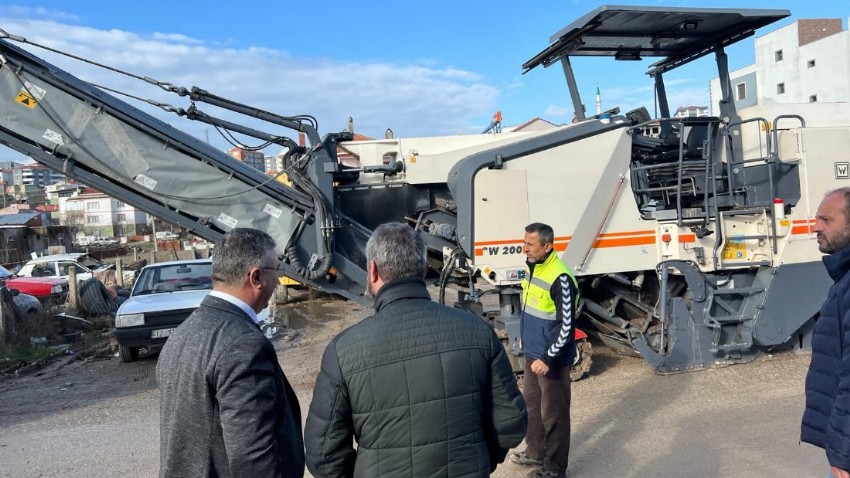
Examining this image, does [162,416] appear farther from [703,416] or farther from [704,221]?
[704,221]

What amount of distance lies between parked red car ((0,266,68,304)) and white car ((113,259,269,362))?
541 centimetres

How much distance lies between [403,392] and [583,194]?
4.98 m

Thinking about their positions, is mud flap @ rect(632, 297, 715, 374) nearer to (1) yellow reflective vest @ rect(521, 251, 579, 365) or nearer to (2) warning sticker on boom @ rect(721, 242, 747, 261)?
(2) warning sticker on boom @ rect(721, 242, 747, 261)

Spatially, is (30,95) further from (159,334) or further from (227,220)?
(159,334)

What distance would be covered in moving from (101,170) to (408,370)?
5.20 metres

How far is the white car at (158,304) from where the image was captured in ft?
28.5

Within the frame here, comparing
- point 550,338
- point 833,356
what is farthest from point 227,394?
point 550,338

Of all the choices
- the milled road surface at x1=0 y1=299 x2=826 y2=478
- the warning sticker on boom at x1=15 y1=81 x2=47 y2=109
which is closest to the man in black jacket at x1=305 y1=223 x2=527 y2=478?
the milled road surface at x1=0 y1=299 x2=826 y2=478

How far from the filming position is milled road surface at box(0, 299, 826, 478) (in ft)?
15.3

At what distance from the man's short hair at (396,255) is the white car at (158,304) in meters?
6.08

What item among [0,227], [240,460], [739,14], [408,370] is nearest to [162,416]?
[240,460]

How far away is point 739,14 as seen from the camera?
654 centimetres

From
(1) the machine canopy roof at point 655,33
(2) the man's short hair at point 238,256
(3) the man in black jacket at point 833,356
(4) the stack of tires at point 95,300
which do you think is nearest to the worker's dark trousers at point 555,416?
(3) the man in black jacket at point 833,356

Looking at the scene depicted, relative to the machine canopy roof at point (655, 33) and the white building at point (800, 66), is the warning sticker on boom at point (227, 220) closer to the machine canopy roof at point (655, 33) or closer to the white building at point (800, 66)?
the machine canopy roof at point (655, 33)
